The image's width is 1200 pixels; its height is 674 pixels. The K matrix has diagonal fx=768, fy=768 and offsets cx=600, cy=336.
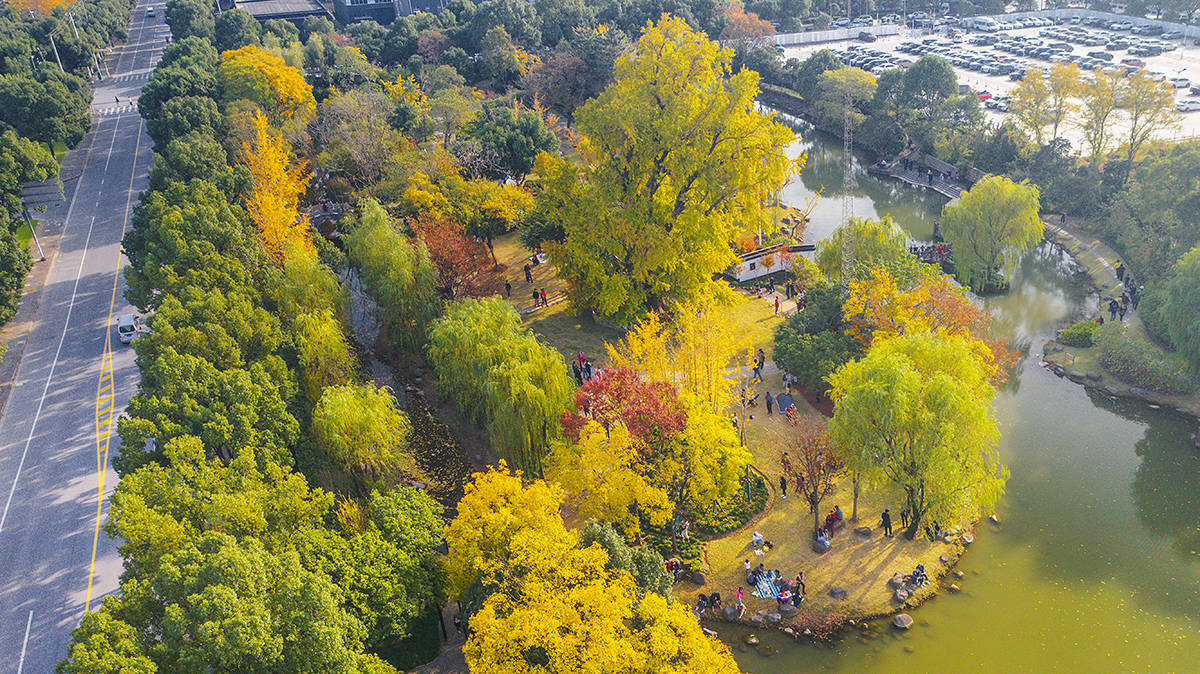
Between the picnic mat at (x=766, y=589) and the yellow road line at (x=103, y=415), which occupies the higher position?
the yellow road line at (x=103, y=415)

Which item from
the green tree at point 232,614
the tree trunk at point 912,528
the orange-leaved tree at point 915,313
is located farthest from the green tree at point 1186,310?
the green tree at point 232,614

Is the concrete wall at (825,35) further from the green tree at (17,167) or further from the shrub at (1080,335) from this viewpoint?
the green tree at (17,167)

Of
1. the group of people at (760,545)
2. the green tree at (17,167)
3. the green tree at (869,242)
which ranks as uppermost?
the green tree at (17,167)

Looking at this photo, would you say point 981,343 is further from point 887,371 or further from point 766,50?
point 766,50

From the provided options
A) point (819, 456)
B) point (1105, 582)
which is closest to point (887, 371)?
point (819, 456)

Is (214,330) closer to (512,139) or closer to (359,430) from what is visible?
(359,430)

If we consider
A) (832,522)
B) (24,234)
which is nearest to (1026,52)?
(832,522)

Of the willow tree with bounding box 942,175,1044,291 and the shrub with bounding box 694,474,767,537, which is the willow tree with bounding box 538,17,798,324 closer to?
the shrub with bounding box 694,474,767,537
